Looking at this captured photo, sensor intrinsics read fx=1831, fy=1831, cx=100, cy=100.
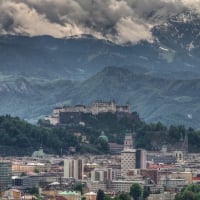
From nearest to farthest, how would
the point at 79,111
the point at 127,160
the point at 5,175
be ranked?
the point at 5,175, the point at 127,160, the point at 79,111

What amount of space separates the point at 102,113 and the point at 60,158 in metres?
17.0

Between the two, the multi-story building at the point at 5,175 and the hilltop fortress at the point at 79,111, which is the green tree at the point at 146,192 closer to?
the multi-story building at the point at 5,175

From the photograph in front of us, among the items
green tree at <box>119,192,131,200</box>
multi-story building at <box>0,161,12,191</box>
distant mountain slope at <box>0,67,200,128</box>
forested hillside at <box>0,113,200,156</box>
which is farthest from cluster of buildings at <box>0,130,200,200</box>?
distant mountain slope at <box>0,67,200,128</box>

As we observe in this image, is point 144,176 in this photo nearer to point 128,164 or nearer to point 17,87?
point 128,164

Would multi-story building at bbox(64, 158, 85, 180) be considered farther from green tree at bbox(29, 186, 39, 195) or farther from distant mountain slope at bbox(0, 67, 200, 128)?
distant mountain slope at bbox(0, 67, 200, 128)

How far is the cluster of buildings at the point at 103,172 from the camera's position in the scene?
3332 inches

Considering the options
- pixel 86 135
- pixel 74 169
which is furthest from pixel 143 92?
pixel 74 169

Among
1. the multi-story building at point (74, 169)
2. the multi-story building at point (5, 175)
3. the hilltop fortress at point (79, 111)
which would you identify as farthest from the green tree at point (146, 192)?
the hilltop fortress at point (79, 111)

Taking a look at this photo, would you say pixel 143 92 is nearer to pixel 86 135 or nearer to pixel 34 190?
pixel 86 135

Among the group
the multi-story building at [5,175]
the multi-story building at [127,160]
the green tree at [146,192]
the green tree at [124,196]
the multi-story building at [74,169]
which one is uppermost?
the multi-story building at [127,160]

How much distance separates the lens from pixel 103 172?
90875mm

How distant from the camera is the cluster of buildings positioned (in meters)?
84.6

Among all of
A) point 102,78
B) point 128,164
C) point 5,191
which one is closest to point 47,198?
point 5,191

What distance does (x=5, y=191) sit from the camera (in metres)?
81.2
